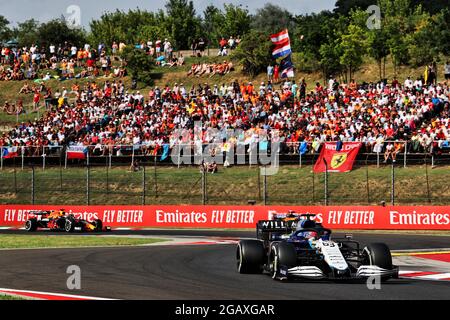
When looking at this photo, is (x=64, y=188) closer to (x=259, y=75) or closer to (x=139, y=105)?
(x=139, y=105)

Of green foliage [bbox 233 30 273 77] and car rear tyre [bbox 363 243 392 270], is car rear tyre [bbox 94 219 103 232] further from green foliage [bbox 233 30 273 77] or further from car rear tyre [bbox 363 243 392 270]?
green foliage [bbox 233 30 273 77]

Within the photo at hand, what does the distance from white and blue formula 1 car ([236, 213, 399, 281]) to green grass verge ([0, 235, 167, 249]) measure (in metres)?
11.4

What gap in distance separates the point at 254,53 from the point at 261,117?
55.5ft

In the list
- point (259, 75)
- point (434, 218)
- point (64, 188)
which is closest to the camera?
point (434, 218)

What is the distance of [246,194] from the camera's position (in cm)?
4222

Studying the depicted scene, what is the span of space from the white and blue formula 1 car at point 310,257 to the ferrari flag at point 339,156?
71.7 feet

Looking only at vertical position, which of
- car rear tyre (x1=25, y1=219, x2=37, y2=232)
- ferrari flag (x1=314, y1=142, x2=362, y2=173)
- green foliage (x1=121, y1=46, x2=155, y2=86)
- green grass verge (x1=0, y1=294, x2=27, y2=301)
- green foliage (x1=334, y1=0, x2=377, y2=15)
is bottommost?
car rear tyre (x1=25, y1=219, x2=37, y2=232)

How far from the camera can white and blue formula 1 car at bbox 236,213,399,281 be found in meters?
17.0

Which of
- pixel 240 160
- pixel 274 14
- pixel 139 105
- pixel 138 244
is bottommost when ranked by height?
pixel 138 244

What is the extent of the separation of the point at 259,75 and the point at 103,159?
19.1 meters

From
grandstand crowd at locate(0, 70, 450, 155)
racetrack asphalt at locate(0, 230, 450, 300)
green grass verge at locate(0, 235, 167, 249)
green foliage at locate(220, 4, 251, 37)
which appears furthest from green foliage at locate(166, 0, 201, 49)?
racetrack asphalt at locate(0, 230, 450, 300)

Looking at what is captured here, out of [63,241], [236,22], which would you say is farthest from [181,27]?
[63,241]

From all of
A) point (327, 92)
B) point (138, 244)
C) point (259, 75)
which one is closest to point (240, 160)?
point (327, 92)

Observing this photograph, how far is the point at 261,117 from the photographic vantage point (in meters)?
47.9
